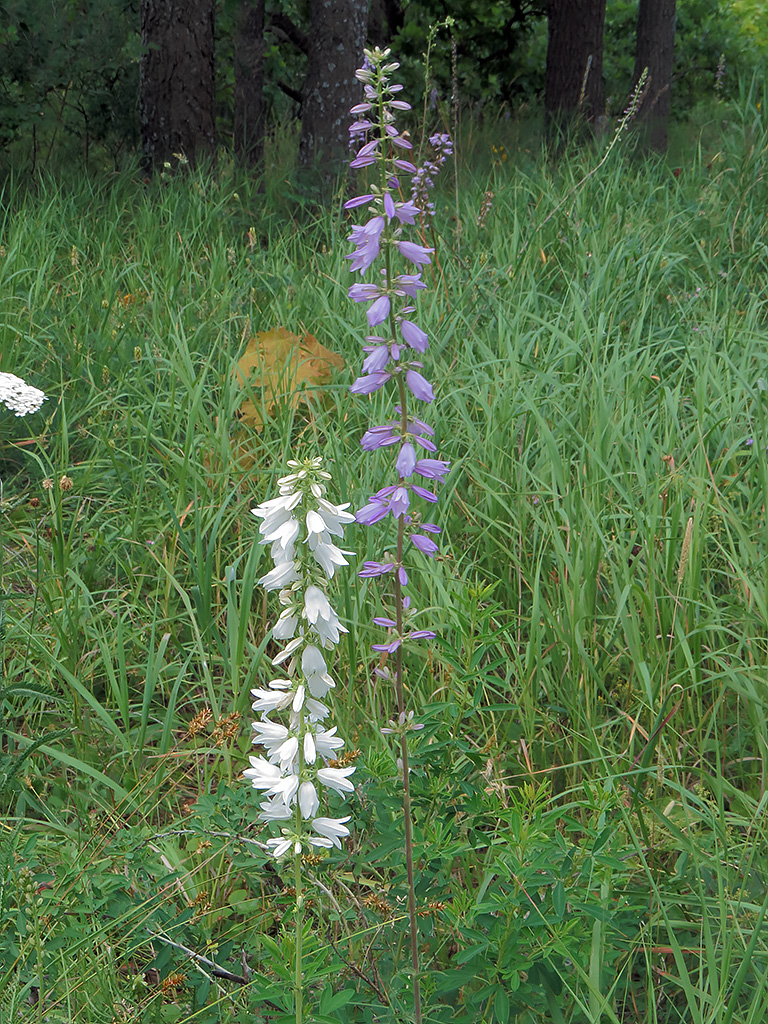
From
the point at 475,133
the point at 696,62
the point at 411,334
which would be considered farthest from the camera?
the point at 696,62

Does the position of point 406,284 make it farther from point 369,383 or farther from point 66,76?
point 66,76

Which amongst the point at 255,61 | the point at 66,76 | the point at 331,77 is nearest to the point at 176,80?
the point at 66,76

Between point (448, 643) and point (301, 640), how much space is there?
0.50m

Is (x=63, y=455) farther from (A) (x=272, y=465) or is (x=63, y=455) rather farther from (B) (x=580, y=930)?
(B) (x=580, y=930)

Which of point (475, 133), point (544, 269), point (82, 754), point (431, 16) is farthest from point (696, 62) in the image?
point (82, 754)

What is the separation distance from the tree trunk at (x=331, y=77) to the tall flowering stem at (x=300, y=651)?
4974 millimetres

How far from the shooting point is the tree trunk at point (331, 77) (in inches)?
213

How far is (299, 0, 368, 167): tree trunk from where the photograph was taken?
5422 mm

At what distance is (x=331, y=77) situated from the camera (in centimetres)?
551

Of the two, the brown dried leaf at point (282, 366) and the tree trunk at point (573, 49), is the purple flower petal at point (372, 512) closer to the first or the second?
the brown dried leaf at point (282, 366)

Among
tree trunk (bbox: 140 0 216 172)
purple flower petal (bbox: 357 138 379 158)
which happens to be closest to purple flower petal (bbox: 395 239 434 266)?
purple flower petal (bbox: 357 138 379 158)

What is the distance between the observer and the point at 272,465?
2744mm

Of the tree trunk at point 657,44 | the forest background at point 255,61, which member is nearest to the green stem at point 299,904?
the forest background at point 255,61

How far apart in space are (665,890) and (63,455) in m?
2.09
